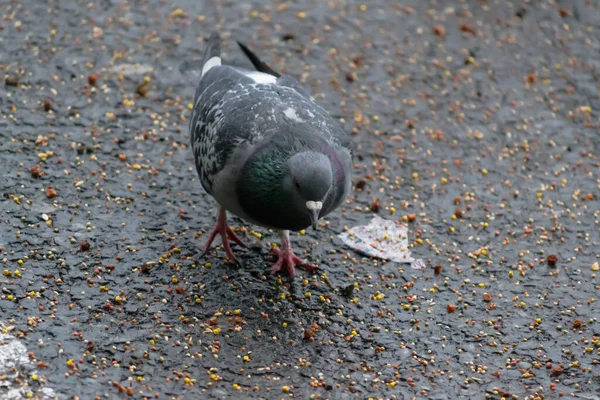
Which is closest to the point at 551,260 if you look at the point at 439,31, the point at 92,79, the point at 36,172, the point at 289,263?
the point at 289,263

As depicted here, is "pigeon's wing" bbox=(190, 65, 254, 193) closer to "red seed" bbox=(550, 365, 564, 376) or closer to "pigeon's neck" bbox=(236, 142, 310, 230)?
"pigeon's neck" bbox=(236, 142, 310, 230)

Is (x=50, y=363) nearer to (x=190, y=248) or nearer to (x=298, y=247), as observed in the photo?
(x=190, y=248)

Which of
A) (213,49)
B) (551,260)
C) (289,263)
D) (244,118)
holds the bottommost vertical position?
(551,260)

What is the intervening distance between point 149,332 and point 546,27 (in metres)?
5.53

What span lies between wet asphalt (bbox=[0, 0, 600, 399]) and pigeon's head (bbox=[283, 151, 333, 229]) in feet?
2.69

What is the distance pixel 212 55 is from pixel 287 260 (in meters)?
1.65

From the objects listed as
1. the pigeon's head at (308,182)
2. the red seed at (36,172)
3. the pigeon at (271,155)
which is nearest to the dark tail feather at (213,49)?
the pigeon at (271,155)

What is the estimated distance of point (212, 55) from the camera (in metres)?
6.10

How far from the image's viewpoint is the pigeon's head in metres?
4.59

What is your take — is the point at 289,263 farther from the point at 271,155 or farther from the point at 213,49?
the point at 213,49

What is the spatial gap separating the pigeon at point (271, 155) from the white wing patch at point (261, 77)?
91mm

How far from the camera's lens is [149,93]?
7.00 meters

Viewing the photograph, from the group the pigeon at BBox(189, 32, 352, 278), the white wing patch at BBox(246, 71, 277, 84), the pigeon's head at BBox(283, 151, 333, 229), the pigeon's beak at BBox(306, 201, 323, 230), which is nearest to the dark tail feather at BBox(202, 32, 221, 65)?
the white wing patch at BBox(246, 71, 277, 84)

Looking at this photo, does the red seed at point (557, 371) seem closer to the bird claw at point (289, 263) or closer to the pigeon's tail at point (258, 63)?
the bird claw at point (289, 263)
